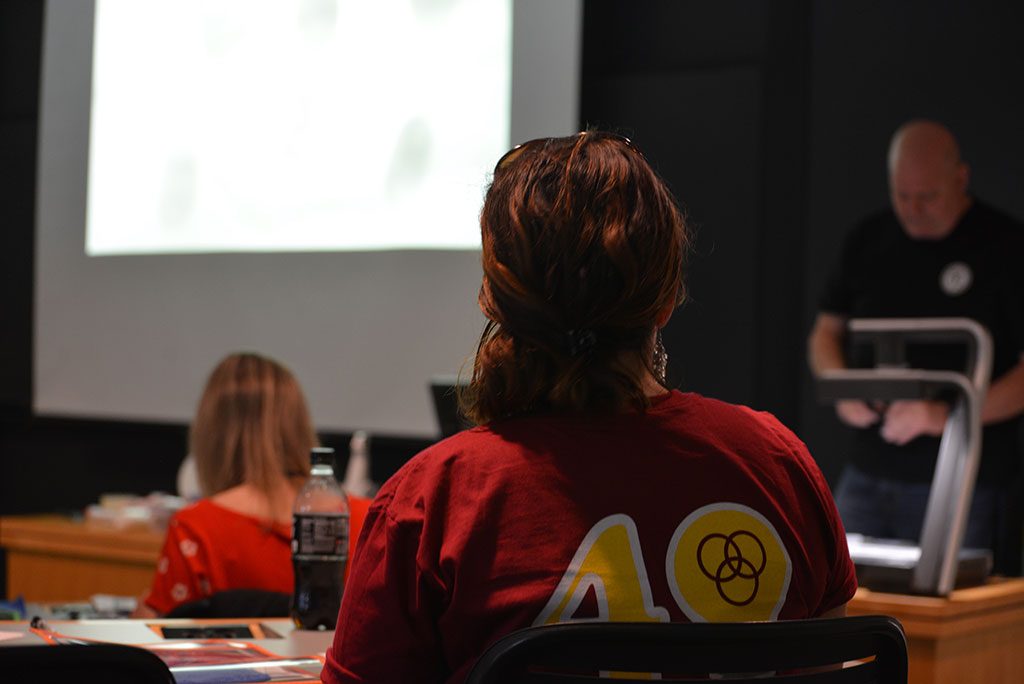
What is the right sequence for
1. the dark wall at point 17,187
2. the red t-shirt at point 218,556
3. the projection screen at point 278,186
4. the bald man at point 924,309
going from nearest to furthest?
the red t-shirt at point 218,556 → the bald man at point 924,309 → the projection screen at point 278,186 → the dark wall at point 17,187

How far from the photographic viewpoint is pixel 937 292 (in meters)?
3.60

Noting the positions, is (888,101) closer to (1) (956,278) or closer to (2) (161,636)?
(1) (956,278)

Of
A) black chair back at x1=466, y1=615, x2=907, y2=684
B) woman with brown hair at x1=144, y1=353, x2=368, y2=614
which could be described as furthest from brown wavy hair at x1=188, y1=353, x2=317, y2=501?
black chair back at x1=466, y1=615, x2=907, y2=684

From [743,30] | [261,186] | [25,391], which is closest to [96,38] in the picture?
[261,186]

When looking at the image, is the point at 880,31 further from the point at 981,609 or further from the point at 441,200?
the point at 981,609

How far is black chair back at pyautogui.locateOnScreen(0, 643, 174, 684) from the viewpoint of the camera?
93 cm

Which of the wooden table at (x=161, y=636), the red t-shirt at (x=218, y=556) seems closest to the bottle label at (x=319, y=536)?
the wooden table at (x=161, y=636)

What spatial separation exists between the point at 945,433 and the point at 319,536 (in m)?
1.29

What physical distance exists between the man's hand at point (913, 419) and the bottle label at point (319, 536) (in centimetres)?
172

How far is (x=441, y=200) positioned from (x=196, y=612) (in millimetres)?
2306

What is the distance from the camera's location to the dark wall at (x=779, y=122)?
3.90m

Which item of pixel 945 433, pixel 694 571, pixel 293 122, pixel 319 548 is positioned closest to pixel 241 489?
pixel 319 548

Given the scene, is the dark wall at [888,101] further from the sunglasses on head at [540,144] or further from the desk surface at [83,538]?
the sunglasses on head at [540,144]

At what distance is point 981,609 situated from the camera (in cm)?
254
